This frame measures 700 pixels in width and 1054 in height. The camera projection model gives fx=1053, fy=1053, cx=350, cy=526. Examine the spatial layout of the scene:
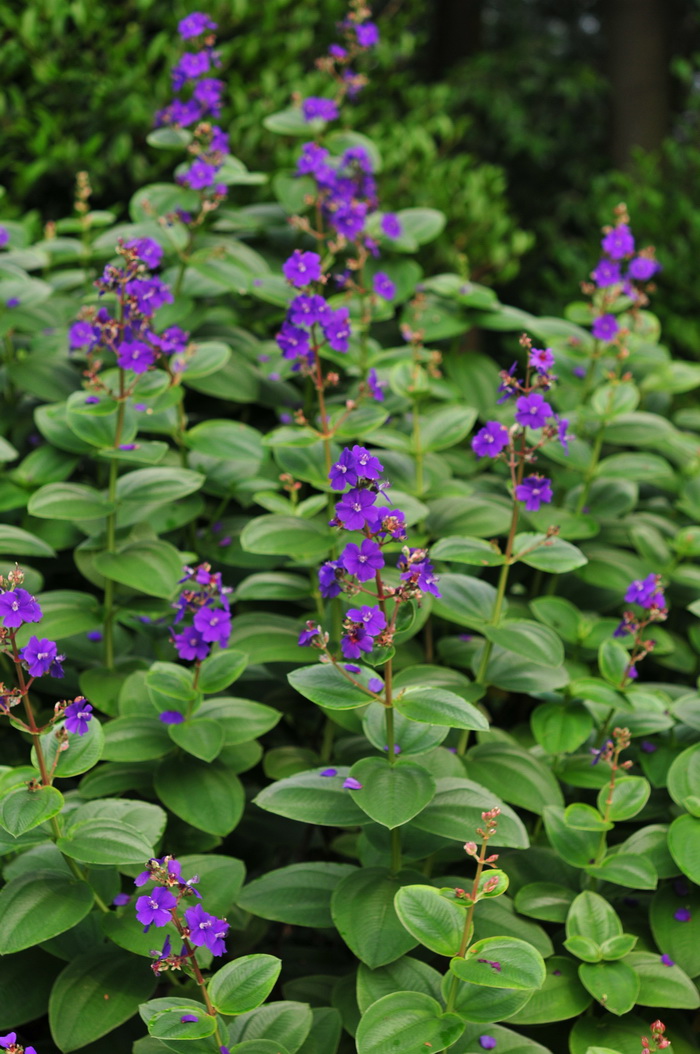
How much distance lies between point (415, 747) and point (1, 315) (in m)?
1.67

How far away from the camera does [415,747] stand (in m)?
1.85

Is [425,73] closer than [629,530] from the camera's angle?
No

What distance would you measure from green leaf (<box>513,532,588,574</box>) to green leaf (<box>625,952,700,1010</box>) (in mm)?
735

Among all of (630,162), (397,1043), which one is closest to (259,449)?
(397,1043)

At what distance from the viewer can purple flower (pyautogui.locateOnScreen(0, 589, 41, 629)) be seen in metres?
1.60

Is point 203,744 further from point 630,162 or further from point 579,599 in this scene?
point 630,162

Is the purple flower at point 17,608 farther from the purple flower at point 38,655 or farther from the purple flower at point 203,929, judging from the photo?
the purple flower at point 203,929

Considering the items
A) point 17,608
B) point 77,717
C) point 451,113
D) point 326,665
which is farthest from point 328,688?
point 451,113

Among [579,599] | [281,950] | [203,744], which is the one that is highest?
[203,744]

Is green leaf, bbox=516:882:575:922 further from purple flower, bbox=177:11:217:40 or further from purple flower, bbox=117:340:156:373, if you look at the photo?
purple flower, bbox=177:11:217:40

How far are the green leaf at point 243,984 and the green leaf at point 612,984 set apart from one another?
57 cm

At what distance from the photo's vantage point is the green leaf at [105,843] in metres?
1.65

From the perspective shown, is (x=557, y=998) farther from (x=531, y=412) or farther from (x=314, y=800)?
(x=531, y=412)

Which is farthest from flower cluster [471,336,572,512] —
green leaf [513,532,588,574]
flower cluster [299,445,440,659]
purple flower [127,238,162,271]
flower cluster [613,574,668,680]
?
purple flower [127,238,162,271]
